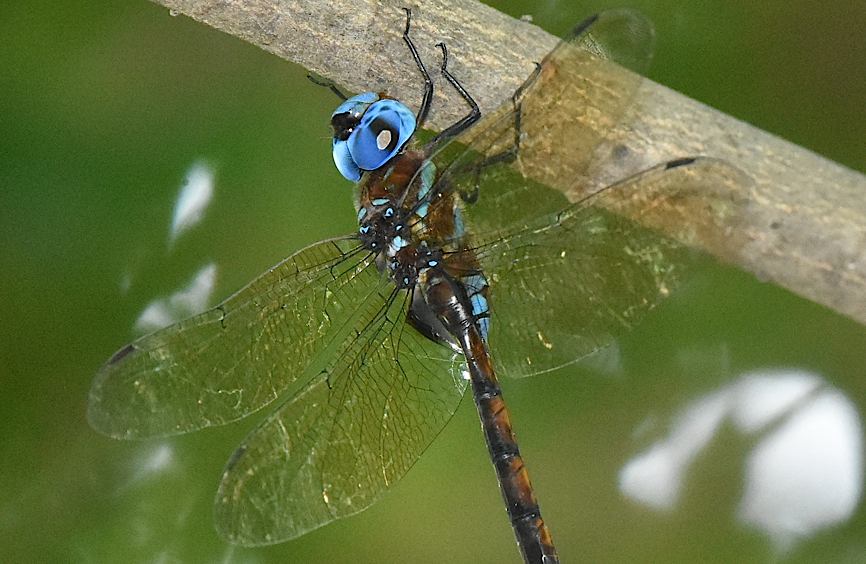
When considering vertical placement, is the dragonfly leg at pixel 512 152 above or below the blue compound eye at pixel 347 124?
below

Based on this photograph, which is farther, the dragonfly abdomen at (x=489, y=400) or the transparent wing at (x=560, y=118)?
the dragonfly abdomen at (x=489, y=400)

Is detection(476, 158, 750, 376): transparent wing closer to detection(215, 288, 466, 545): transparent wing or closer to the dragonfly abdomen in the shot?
the dragonfly abdomen

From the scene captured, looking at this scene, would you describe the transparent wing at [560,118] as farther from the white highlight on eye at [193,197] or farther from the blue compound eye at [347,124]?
the white highlight on eye at [193,197]

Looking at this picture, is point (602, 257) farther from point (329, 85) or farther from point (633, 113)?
point (329, 85)

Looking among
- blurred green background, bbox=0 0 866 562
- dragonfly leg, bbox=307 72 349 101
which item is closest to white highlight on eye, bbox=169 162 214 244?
blurred green background, bbox=0 0 866 562

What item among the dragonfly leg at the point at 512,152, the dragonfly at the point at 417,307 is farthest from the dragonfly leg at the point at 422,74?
the dragonfly leg at the point at 512,152
